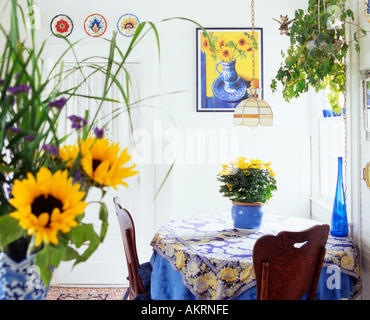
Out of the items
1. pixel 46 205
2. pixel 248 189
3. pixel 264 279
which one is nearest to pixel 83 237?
pixel 46 205

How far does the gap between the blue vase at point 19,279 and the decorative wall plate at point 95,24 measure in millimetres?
3137

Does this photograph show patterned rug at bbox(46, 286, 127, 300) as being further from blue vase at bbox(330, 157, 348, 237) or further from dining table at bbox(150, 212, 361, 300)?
blue vase at bbox(330, 157, 348, 237)

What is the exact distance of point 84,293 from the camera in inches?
132

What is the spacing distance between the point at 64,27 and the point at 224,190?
221cm

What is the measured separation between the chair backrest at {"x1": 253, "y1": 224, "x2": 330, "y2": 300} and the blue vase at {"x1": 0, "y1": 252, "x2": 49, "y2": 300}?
98cm

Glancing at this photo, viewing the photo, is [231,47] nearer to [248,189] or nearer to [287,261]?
[248,189]

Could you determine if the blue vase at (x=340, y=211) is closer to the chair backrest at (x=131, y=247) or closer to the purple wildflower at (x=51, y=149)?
the chair backrest at (x=131, y=247)

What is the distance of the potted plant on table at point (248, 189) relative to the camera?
216 centimetres

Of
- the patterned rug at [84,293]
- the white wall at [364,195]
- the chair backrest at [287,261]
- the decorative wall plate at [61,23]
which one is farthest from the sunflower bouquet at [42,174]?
the decorative wall plate at [61,23]

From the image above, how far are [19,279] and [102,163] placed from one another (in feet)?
0.74

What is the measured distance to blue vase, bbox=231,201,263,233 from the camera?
7.18ft

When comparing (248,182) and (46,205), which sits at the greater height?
(46,205)

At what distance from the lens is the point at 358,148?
2.07 meters
